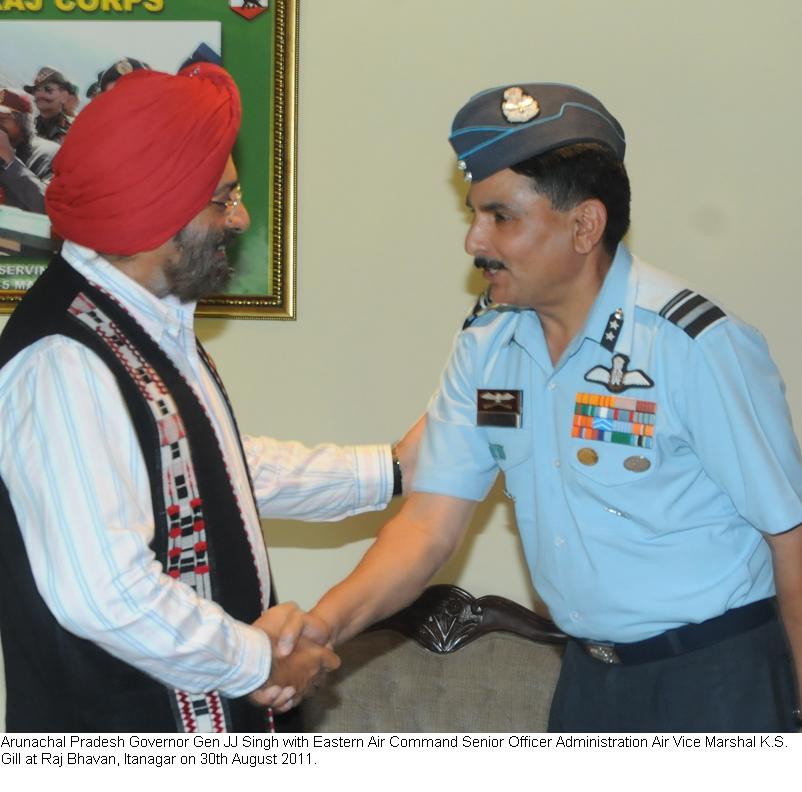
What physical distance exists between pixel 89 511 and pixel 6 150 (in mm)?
1607

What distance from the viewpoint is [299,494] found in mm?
2467

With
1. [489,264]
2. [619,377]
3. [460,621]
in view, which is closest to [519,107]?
[489,264]

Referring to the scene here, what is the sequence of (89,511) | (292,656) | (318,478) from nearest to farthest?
1. (89,511)
2. (292,656)
3. (318,478)

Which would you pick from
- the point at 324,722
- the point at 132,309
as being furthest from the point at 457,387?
the point at 324,722

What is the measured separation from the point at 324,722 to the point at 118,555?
138 cm

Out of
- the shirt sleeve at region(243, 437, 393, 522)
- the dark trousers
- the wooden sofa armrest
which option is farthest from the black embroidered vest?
the wooden sofa armrest

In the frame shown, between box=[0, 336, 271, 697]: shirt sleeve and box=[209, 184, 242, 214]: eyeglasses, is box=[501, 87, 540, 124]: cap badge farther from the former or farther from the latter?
box=[0, 336, 271, 697]: shirt sleeve

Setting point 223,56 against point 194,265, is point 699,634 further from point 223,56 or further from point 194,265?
point 223,56

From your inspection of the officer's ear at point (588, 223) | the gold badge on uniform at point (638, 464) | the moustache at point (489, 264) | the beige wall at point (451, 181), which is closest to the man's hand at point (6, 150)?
the beige wall at point (451, 181)

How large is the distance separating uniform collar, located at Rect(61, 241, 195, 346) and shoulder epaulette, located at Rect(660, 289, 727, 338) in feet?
2.85

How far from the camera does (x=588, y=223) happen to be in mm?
2000

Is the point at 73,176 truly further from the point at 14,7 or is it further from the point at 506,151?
the point at 14,7

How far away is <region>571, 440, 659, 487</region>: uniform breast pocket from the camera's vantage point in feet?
6.39

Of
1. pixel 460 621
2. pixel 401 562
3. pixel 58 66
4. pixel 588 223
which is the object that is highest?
pixel 58 66
